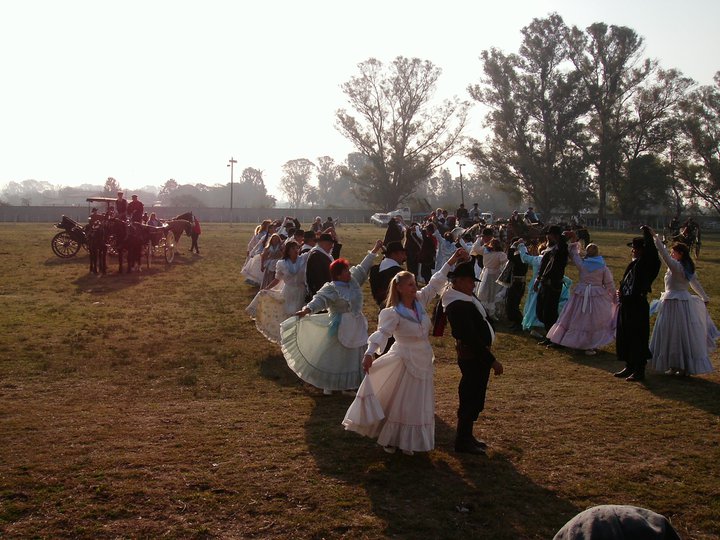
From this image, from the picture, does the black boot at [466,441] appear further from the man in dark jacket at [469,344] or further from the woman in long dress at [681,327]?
the woman in long dress at [681,327]

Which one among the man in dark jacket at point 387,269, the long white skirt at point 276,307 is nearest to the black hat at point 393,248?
the man in dark jacket at point 387,269

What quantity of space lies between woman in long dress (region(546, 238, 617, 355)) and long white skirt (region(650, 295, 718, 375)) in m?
1.45

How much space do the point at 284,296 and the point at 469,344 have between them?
4862 mm

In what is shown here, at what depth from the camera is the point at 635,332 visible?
9617 millimetres

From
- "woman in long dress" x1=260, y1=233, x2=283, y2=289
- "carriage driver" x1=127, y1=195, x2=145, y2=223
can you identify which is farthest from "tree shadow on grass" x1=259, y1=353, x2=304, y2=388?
"carriage driver" x1=127, y1=195, x2=145, y2=223

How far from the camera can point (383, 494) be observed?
223 inches


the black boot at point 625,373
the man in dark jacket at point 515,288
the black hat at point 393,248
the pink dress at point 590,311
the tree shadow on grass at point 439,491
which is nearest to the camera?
the tree shadow on grass at point 439,491

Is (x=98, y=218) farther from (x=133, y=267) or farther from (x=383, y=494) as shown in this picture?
(x=383, y=494)

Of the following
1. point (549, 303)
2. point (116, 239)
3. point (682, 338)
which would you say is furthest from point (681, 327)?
point (116, 239)

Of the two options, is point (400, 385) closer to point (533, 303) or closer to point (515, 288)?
point (533, 303)

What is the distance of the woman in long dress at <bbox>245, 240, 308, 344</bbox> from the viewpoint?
1078 centimetres

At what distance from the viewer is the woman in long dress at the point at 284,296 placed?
10781mm

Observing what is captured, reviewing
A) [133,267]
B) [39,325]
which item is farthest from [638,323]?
[133,267]

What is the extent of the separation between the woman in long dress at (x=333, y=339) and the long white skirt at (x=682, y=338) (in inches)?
167
